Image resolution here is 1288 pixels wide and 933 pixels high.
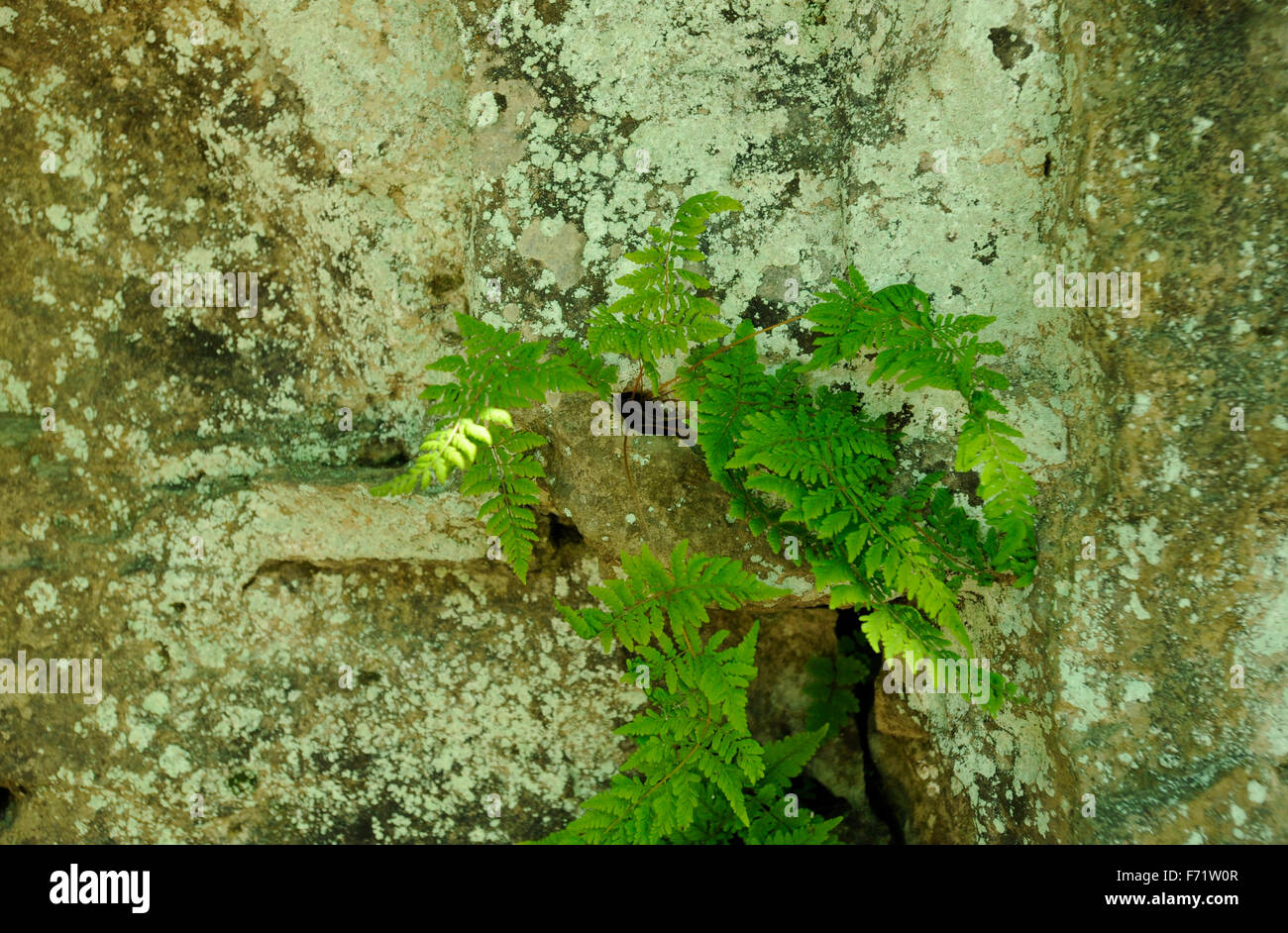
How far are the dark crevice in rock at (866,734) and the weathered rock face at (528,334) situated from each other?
3 cm

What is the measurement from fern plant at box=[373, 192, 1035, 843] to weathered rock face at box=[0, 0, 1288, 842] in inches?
13.7

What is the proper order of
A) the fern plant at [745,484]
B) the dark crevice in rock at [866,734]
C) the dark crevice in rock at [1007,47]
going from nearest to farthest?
the fern plant at [745,484]
the dark crevice in rock at [1007,47]
the dark crevice in rock at [866,734]

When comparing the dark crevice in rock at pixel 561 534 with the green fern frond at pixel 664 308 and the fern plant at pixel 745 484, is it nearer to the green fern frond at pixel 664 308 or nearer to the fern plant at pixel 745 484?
the fern plant at pixel 745 484

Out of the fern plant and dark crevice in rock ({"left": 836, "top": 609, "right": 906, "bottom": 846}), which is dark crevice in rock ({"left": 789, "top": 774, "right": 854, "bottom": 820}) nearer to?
dark crevice in rock ({"left": 836, "top": 609, "right": 906, "bottom": 846})

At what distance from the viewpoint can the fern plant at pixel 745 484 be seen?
2574 millimetres

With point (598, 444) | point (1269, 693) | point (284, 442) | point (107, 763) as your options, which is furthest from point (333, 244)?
point (1269, 693)

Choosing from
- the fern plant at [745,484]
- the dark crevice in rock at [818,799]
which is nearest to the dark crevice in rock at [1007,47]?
the fern plant at [745,484]

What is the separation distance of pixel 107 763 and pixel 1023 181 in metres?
4.07

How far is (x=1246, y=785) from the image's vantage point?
249cm

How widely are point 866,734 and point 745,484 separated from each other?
1.61 meters

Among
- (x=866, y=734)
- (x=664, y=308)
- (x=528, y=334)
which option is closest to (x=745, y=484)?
(x=664, y=308)

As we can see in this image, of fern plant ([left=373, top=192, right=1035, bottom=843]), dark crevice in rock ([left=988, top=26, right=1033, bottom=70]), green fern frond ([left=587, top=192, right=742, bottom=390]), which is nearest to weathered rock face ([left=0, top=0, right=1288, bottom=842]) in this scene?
dark crevice in rock ([left=988, top=26, right=1033, bottom=70])

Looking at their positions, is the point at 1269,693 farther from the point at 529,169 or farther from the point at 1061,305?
the point at 529,169
